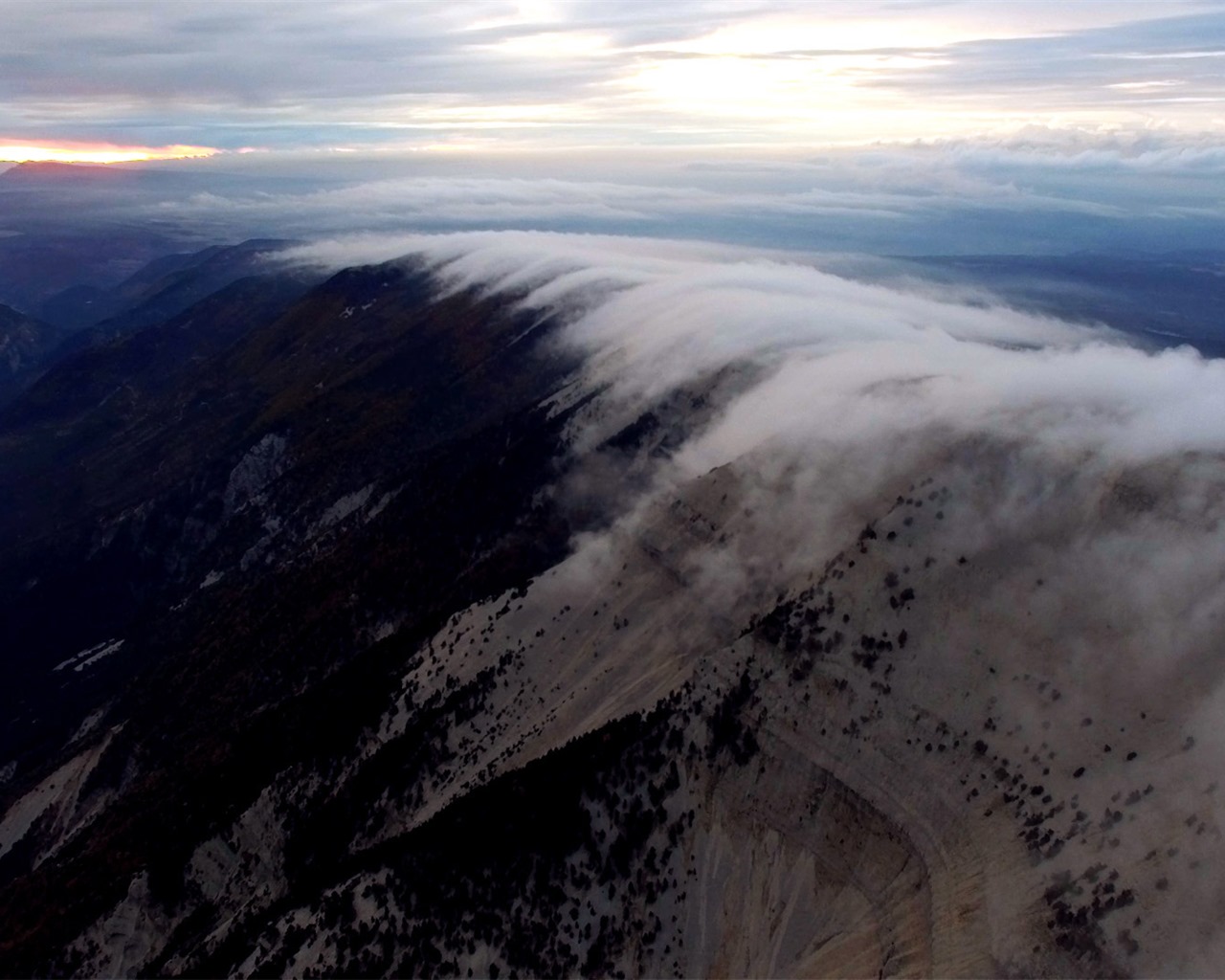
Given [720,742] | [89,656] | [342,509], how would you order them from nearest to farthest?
[720,742], [342,509], [89,656]

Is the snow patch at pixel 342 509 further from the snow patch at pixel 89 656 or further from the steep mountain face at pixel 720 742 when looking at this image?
the snow patch at pixel 89 656

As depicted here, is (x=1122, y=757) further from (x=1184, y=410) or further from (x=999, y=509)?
(x=1184, y=410)

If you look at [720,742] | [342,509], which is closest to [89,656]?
[342,509]

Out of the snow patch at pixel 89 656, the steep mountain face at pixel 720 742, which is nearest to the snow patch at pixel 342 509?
the steep mountain face at pixel 720 742

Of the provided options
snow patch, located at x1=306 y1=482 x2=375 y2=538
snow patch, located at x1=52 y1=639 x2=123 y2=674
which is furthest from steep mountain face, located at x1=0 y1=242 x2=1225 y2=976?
snow patch, located at x1=52 y1=639 x2=123 y2=674

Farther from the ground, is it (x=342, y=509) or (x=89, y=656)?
(x=342, y=509)

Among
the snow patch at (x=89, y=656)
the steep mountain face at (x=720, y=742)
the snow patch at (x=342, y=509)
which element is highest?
the steep mountain face at (x=720, y=742)

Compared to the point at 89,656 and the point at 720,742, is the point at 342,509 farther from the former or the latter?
the point at 720,742

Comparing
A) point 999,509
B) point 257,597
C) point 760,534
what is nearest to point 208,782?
point 257,597

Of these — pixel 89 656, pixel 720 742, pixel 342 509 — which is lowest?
pixel 89 656
